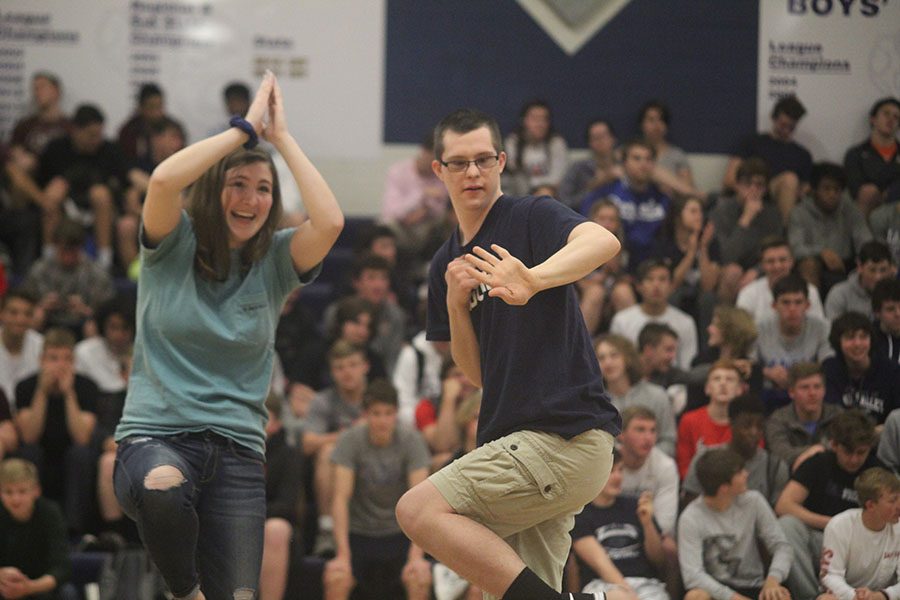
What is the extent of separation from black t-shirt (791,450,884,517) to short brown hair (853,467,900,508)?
0.78 feet

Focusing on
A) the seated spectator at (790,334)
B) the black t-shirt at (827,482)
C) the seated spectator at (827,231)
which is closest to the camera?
the black t-shirt at (827,482)

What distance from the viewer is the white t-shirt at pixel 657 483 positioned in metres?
6.82

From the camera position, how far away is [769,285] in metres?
8.36

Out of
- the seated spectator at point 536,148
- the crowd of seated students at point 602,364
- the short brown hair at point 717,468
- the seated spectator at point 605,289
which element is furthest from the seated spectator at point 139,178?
the short brown hair at point 717,468

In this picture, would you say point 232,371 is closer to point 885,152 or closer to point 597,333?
point 597,333

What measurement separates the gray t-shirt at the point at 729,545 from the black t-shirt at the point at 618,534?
250 mm

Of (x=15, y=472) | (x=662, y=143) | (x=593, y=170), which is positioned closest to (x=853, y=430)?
(x=593, y=170)

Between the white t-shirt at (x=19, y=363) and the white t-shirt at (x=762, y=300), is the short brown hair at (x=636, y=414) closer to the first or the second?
the white t-shirt at (x=762, y=300)

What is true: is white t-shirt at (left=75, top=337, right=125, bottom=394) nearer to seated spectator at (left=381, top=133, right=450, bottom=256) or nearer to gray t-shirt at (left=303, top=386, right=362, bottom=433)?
gray t-shirt at (left=303, top=386, right=362, bottom=433)

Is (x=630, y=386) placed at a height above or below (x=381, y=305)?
below

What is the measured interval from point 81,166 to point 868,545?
6.83 m

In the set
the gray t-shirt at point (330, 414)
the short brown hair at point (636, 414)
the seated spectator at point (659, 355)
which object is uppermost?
the seated spectator at point (659, 355)

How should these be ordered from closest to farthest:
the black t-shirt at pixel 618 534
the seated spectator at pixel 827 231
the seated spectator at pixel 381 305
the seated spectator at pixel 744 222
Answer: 1. the black t-shirt at pixel 618 534
2. the seated spectator at pixel 381 305
3. the seated spectator at pixel 827 231
4. the seated spectator at pixel 744 222

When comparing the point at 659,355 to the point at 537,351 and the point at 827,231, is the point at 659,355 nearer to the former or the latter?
the point at 827,231
